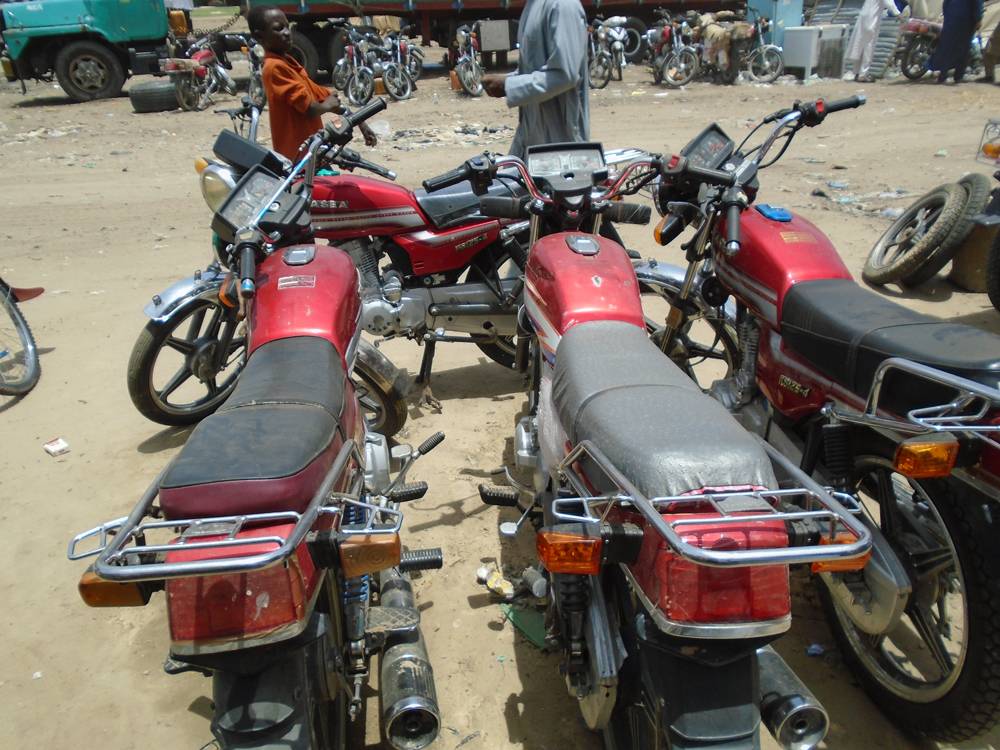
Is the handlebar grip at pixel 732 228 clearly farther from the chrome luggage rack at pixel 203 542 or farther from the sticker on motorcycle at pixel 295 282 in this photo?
the chrome luggage rack at pixel 203 542

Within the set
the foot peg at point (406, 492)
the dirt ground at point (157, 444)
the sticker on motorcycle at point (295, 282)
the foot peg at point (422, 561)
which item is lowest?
the dirt ground at point (157, 444)

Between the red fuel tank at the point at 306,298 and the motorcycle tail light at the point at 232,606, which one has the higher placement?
the red fuel tank at the point at 306,298

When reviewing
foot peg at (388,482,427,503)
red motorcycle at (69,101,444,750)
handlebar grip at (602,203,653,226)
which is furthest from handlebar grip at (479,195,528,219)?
foot peg at (388,482,427,503)

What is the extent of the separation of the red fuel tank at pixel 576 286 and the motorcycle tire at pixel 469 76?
12872mm

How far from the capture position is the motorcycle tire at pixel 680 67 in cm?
1511

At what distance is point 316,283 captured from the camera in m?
2.47

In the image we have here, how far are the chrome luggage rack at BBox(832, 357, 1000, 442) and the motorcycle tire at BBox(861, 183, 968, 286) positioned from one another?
3531 millimetres

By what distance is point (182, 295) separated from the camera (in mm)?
3572

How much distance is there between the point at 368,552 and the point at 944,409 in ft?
4.58

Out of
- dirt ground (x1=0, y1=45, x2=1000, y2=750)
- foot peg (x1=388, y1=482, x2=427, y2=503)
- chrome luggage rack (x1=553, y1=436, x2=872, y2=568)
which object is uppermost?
chrome luggage rack (x1=553, y1=436, x2=872, y2=568)

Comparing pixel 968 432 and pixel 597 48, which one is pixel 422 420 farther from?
pixel 597 48

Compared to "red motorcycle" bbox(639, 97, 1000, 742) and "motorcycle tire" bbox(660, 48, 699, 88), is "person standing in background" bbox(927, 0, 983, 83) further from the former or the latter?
"red motorcycle" bbox(639, 97, 1000, 742)

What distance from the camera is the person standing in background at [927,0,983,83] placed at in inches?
510

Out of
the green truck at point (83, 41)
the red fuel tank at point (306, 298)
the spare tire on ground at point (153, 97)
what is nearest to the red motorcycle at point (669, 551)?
the red fuel tank at point (306, 298)
